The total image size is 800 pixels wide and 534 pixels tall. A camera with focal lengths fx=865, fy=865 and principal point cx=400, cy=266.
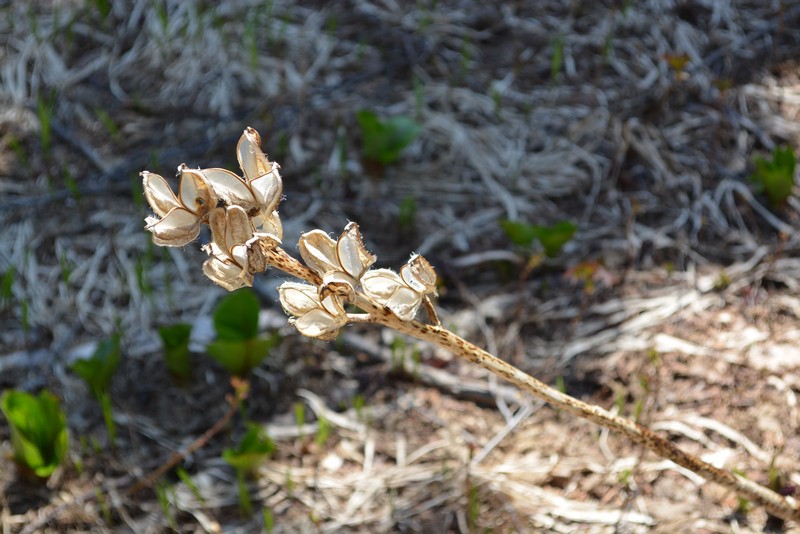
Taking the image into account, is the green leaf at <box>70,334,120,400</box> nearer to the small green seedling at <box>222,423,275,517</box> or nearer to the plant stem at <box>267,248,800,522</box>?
A: the small green seedling at <box>222,423,275,517</box>

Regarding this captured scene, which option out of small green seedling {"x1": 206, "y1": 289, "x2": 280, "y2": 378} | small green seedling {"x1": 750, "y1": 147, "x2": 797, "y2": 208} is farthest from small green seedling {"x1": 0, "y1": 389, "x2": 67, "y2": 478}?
small green seedling {"x1": 750, "y1": 147, "x2": 797, "y2": 208}

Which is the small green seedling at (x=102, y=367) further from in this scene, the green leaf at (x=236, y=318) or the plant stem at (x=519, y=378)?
the plant stem at (x=519, y=378)

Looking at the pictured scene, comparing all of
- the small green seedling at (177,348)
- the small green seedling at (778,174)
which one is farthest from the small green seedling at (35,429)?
the small green seedling at (778,174)

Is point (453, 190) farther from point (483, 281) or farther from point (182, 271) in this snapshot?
point (182, 271)

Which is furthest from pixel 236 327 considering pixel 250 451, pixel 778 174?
pixel 778 174

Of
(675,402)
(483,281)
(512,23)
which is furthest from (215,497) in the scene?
(512,23)

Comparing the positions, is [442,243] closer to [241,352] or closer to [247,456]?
[241,352]
